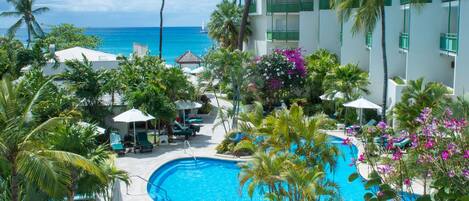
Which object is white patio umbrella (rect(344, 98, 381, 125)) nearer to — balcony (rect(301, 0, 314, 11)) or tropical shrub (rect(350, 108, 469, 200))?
balcony (rect(301, 0, 314, 11))

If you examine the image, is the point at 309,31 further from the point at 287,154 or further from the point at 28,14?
the point at 287,154

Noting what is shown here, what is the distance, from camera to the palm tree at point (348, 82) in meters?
27.5

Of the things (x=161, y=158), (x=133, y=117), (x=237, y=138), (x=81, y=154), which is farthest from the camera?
(x=237, y=138)

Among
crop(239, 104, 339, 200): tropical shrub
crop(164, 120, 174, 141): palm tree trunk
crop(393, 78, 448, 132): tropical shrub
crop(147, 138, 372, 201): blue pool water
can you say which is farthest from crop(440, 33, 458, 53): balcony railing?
crop(164, 120, 174, 141): palm tree trunk

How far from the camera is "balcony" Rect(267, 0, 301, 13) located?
40.4m

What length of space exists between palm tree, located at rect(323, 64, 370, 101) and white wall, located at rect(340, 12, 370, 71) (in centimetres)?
474

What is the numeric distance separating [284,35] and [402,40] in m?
14.4

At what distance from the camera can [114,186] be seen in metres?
14.4

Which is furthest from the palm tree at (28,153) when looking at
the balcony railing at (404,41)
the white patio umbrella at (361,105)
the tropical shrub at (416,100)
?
the balcony railing at (404,41)

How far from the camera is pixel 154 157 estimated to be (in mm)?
22500

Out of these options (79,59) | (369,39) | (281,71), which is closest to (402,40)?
(369,39)

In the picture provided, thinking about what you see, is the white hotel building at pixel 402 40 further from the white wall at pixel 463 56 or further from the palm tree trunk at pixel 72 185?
the palm tree trunk at pixel 72 185

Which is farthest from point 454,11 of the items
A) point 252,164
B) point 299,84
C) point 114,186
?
point 114,186

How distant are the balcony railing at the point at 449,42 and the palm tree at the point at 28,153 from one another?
1718 centimetres
